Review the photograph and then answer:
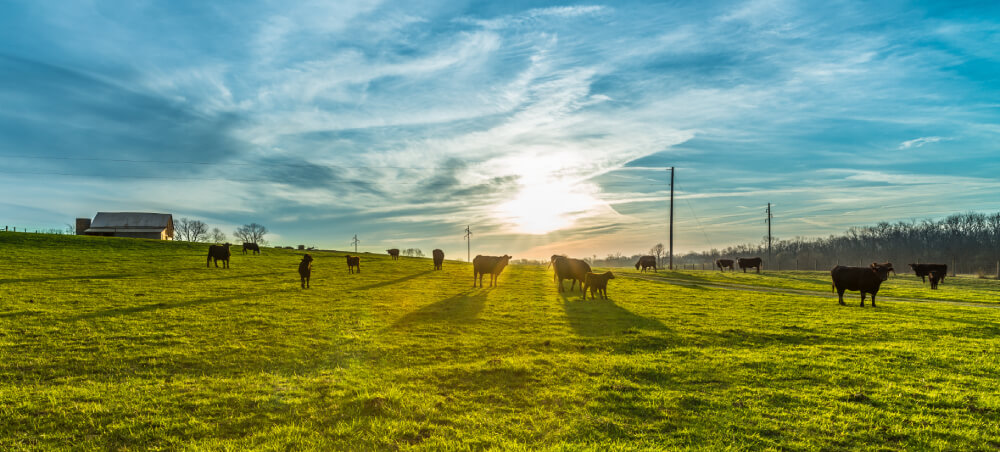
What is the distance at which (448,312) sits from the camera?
61.3ft

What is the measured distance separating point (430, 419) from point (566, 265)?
2141 cm

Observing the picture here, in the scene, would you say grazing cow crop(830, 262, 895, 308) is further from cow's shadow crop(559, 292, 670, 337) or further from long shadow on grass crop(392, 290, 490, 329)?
long shadow on grass crop(392, 290, 490, 329)

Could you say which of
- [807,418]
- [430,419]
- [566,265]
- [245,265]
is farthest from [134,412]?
[245,265]

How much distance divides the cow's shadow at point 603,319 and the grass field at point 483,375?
13cm

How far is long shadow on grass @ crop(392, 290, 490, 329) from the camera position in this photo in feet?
54.7

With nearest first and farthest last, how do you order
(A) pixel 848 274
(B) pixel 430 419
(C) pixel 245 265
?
(B) pixel 430 419
(A) pixel 848 274
(C) pixel 245 265

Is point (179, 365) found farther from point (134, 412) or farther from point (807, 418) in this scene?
point (807, 418)

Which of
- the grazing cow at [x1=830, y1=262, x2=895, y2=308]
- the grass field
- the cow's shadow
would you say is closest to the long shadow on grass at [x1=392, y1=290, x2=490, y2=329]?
the grass field

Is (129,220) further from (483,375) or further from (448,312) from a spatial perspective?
(483,375)

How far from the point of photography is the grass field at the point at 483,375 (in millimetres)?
6770

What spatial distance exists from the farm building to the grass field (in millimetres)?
79537

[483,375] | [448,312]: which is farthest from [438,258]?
[483,375]

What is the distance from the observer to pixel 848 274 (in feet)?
77.0

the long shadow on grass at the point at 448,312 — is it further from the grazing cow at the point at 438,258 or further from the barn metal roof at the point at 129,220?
the barn metal roof at the point at 129,220
